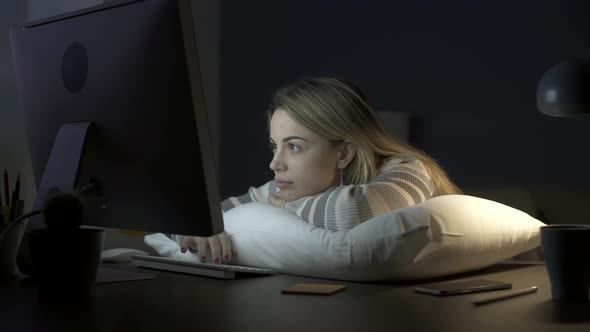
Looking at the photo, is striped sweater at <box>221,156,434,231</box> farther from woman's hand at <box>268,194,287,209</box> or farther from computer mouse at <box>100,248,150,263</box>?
computer mouse at <box>100,248,150,263</box>

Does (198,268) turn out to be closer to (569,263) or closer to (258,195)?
(569,263)

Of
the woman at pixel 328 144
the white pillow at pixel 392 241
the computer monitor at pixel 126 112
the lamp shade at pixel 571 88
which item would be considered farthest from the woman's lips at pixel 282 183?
the lamp shade at pixel 571 88

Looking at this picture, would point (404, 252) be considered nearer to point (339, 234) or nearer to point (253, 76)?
point (339, 234)

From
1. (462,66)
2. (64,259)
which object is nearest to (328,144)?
(64,259)

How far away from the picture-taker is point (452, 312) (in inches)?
31.4

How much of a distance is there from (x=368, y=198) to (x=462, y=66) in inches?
48.4

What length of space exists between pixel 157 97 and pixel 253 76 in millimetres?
2127

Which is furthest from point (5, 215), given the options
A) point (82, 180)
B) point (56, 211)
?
point (56, 211)

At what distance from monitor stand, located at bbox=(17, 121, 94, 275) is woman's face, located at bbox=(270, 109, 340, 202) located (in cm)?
61

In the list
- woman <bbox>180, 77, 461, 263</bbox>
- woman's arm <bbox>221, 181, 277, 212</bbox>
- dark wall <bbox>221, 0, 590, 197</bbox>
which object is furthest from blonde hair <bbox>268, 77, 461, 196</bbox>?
dark wall <bbox>221, 0, 590, 197</bbox>

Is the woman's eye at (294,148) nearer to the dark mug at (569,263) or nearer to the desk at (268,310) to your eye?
the desk at (268,310)

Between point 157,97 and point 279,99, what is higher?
point 279,99

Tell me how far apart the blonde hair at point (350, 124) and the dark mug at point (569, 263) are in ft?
2.23

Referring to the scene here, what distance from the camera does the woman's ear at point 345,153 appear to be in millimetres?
1634
